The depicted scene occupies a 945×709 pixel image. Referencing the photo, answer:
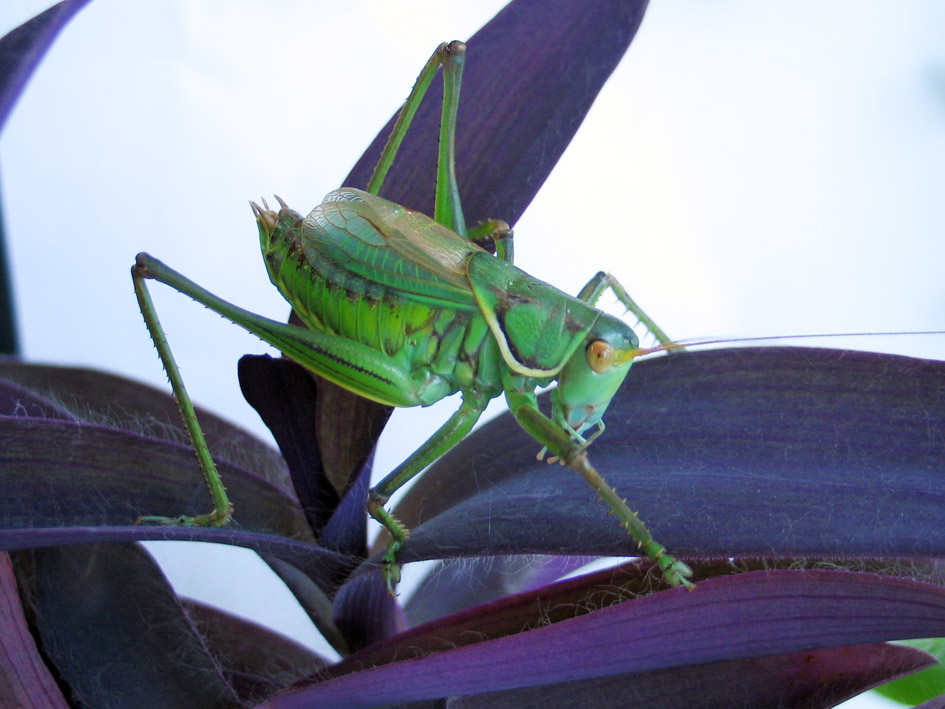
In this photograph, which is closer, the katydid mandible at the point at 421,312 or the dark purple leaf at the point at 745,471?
the dark purple leaf at the point at 745,471

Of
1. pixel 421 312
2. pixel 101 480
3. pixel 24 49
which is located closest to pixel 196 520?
pixel 101 480

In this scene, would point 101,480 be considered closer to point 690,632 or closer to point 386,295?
point 386,295

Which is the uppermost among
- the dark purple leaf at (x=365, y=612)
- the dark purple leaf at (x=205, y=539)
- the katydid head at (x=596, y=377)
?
the katydid head at (x=596, y=377)

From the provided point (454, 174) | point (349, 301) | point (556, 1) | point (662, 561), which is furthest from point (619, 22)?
point (662, 561)

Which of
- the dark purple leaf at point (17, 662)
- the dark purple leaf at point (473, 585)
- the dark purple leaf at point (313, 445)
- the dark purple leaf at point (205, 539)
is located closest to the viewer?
the dark purple leaf at point (205, 539)

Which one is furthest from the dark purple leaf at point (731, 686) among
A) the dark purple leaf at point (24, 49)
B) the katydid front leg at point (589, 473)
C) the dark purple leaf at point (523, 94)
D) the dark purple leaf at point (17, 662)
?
the dark purple leaf at point (24, 49)

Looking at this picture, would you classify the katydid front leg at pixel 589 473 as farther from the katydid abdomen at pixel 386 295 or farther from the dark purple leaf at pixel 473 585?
the dark purple leaf at pixel 473 585

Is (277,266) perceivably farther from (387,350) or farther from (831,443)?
(831,443)
